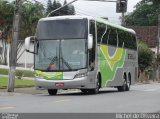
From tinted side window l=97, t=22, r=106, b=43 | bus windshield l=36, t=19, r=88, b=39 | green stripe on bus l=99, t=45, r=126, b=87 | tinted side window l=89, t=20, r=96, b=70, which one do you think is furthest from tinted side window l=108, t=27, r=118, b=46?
bus windshield l=36, t=19, r=88, b=39

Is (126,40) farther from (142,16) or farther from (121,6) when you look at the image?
(142,16)

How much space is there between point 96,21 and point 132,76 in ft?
29.1

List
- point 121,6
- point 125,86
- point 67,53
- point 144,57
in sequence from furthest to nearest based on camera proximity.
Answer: point 144,57 < point 121,6 < point 125,86 < point 67,53

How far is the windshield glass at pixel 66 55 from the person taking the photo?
26844mm

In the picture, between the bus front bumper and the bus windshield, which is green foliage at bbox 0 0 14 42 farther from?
the bus front bumper

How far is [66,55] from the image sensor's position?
26891 mm

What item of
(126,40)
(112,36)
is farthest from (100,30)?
(126,40)

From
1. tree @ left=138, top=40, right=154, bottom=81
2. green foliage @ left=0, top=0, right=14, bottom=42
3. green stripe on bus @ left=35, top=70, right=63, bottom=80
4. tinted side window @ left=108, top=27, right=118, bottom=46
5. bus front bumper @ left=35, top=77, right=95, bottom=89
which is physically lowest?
tree @ left=138, top=40, right=154, bottom=81

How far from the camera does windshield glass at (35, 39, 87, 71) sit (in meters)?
26.8

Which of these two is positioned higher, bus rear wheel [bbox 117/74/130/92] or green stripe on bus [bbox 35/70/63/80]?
green stripe on bus [bbox 35/70/63/80]

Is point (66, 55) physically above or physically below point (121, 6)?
below

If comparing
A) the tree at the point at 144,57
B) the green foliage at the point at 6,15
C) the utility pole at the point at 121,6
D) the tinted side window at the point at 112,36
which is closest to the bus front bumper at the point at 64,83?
the tinted side window at the point at 112,36

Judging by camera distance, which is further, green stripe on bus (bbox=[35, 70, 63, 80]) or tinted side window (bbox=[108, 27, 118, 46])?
tinted side window (bbox=[108, 27, 118, 46])

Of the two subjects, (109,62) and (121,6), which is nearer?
(109,62)
